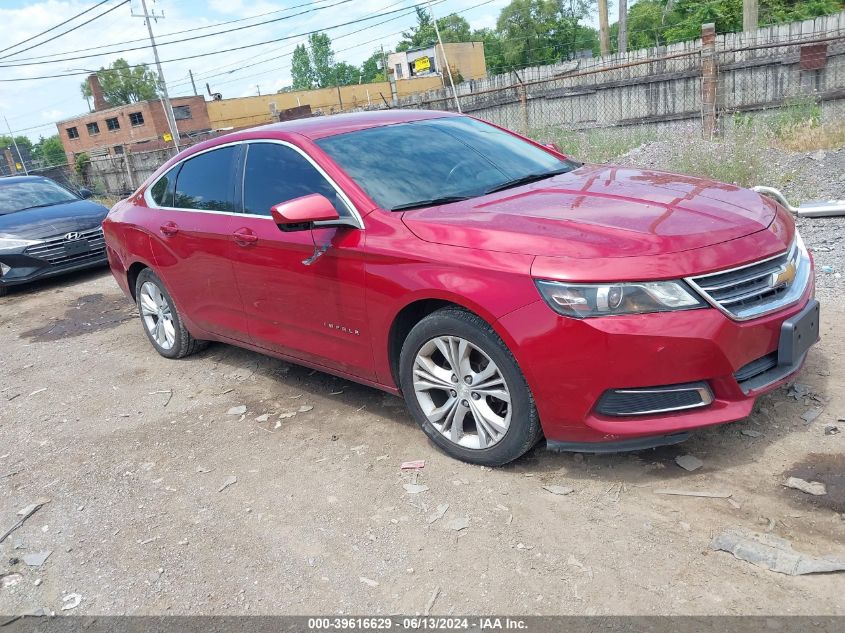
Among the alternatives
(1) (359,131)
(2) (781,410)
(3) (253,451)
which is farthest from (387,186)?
(2) (781,410)

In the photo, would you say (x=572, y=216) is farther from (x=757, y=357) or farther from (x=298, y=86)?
(x=298, y=86)

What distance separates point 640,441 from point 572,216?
1.05 m

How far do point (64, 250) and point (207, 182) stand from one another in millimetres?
5735

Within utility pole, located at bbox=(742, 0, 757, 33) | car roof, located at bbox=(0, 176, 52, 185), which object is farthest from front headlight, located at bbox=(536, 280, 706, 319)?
utility pole, located at bbox=(742, 0, 757, 33)

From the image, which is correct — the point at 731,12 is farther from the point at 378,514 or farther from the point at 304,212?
the point at 378,514

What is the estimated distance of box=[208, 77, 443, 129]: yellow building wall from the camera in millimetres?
59844

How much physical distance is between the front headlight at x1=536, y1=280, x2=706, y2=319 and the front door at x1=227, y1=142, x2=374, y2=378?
4.03 ft

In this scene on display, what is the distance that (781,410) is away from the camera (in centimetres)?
362

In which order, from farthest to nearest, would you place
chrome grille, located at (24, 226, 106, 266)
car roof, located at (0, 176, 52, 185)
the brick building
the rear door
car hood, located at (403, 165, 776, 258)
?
the brick building → car roof, located at (0, 176, 52, 185) → chrome grille, located at (24, 226, 106, 266) → the rear door → car hood, located at (403, 165, 776, 258)

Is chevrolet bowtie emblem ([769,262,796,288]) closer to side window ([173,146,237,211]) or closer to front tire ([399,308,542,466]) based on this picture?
front tire ([399,308,542,466])

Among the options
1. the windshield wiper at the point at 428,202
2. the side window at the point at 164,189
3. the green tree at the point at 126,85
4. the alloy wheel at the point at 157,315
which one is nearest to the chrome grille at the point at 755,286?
the windshield wiper at the point at 428,202

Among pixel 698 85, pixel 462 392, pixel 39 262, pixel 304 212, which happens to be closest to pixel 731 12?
pixel 698 85

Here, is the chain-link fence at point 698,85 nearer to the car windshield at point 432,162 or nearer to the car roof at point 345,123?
the car windshield at point 432,162

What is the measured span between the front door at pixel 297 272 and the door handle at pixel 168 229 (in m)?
0.84
